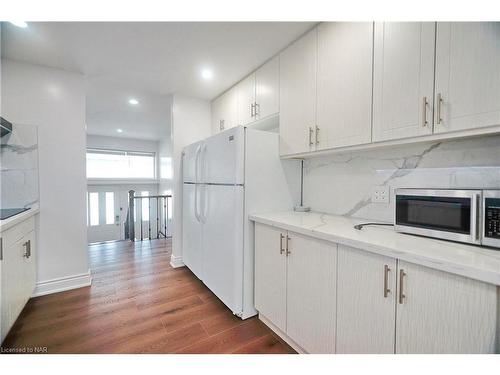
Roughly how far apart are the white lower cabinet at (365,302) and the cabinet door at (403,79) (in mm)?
725

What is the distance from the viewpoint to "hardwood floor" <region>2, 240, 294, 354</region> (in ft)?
5.26

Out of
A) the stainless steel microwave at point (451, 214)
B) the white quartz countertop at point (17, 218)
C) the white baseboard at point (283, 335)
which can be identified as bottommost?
the white baseboard at point (283, 335)

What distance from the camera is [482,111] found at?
1.00 meters

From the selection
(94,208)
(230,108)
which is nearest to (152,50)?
(230,108)

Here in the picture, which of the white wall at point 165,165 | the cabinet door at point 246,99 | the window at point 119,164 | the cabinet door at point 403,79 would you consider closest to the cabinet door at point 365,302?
the cabinet door at point 403,79

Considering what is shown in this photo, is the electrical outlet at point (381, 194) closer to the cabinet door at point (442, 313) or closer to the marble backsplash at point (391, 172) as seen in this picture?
the marble backsplash at point (391, 172)

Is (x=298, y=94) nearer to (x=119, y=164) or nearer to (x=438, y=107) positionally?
(x=438, y=107)

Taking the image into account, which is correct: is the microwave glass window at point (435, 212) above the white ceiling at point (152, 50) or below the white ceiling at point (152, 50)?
below

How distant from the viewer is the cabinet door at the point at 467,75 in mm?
973

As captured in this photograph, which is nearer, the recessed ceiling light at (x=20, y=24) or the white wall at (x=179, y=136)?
the recessed ceiling light at (x=20, y=24)

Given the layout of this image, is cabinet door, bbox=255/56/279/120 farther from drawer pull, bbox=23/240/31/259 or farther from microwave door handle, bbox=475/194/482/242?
drawer pull, bbox=23/240/31/259

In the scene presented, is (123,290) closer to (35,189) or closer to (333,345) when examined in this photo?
(35,189)

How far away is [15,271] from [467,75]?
2997mm
